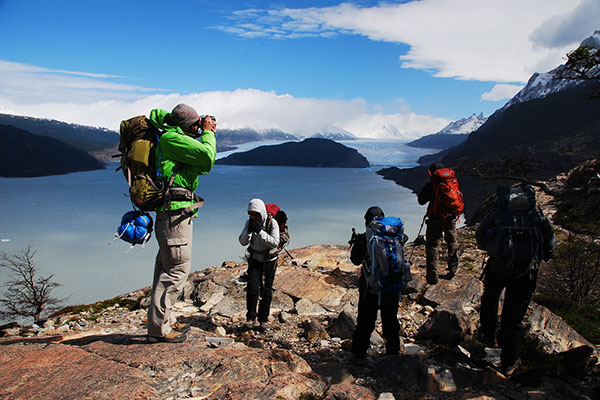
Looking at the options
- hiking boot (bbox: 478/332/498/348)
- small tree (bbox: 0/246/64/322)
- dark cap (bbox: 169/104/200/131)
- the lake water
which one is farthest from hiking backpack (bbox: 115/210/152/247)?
small tree (bbox: 0/246/64/322)

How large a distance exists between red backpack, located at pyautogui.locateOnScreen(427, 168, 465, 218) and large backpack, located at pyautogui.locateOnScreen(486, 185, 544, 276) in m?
2.58

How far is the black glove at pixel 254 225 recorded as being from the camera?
457 centimetres

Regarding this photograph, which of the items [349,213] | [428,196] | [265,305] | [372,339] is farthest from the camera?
[349,213]

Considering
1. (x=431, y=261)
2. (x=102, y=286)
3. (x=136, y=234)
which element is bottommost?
(x=102, y=286)

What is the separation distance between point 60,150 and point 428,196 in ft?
574

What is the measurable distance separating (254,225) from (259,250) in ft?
A: 1.18

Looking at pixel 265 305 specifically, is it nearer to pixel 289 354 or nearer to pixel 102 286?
pixel 289 354

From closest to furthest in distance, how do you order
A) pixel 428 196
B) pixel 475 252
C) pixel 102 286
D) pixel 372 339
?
pixel 372 339 → pixel 428 196 → pixel 475 252 → pixel 102 286

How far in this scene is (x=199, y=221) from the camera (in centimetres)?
5203

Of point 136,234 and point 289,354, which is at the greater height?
point 136,234

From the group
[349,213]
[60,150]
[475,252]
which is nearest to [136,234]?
[475,252]

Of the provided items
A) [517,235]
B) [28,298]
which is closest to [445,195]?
[517,235]

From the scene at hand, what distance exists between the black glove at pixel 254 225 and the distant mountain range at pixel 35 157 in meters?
148

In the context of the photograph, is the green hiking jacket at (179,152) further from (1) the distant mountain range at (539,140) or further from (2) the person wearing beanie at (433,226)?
(1) the distant mountain range at (539,140)
